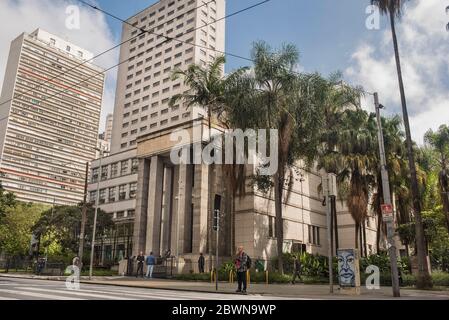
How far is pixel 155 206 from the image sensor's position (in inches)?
1410

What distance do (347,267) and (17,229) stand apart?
54778 millimetres

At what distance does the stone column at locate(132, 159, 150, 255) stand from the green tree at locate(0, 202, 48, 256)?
2738 centimetres

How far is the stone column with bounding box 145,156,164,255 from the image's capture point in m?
34.9

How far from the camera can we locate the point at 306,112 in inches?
1041

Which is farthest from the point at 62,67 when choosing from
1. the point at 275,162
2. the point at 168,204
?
the point at 275,162

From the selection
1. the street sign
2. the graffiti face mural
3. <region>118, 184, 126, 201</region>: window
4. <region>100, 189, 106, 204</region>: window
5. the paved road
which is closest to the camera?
the paved road

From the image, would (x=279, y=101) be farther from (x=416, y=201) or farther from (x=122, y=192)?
(x=122, y=192)

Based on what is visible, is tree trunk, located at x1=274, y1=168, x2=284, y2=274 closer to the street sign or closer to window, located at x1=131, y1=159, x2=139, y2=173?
the street sign

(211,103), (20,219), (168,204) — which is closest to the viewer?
(211,103)

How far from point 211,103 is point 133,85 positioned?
238 feet

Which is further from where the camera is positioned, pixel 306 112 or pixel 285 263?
pixel 285 263

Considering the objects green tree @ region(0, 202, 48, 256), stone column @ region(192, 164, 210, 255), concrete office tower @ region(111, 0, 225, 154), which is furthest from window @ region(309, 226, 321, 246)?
concrete office tower @ region(111, 0, 225, 154)

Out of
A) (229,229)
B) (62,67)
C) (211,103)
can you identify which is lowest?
(229,229)
